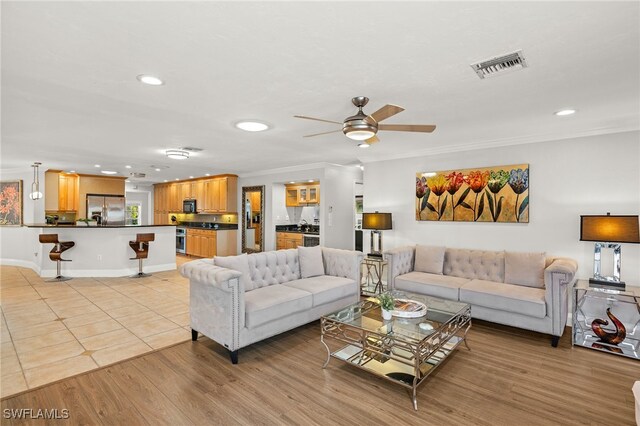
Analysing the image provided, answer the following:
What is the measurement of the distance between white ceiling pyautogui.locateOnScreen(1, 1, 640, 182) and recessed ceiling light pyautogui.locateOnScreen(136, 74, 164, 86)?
75 millimetres

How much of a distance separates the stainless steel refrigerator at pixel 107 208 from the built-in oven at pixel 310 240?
5.56 meters

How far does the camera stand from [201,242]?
30.6ft

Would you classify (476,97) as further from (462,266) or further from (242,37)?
(462,266)

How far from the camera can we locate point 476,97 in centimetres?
296

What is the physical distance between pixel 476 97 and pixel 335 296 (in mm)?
2715

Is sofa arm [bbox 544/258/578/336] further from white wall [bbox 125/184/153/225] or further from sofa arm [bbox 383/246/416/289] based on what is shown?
white wall [bbox 125/184/153/225]

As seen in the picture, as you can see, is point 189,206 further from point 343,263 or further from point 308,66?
point 308,66

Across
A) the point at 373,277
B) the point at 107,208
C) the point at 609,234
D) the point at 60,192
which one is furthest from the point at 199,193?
the point at 609,234

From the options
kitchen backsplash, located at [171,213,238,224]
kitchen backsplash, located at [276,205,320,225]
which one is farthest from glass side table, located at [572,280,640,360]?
kitchen backsplash, located at [171,213,238,224]

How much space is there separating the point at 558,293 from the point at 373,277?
3.03 meters

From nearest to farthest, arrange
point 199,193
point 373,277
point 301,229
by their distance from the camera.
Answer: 1. point 373,277
2. point 301,229
3. point 199,193

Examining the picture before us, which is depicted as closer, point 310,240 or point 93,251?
point 93,251

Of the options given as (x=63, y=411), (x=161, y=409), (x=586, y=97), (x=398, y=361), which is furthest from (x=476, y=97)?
(x=63, y=411)

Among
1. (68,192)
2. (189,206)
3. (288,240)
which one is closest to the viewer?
(288,240)
